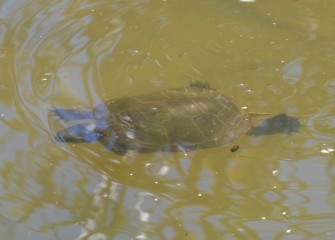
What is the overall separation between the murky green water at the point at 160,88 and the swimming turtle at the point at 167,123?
6 centimetres

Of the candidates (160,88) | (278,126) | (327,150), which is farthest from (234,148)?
(160,88)

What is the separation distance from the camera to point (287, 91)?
3.42 m

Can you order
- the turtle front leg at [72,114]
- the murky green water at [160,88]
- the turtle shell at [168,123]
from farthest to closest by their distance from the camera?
the turtle front leg at [72,114] → the turtle shell at [168,123] → the murky green water at [160,88]

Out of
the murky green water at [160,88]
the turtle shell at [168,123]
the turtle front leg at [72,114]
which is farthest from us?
the turtle front leg at [72,114]

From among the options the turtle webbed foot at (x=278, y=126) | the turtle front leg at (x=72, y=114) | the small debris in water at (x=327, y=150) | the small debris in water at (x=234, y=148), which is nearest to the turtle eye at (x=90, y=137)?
the turtle front leg at (x=72, y=114)

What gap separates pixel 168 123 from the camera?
9.64ft

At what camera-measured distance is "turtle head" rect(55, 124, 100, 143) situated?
3.03 meters

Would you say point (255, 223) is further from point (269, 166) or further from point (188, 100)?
point (188, 100)

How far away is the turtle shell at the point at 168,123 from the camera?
2936 mm

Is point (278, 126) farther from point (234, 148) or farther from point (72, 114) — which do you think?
point (72, 114)

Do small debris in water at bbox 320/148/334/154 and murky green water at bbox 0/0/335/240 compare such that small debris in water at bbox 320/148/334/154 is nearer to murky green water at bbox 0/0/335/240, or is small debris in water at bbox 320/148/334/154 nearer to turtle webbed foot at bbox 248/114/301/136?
murky green water at bbox 0/0/335/240

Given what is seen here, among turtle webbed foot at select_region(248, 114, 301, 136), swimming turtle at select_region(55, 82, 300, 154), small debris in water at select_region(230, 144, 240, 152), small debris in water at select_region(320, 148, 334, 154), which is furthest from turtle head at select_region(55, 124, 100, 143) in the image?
small debris in water at select_region(320, 148, 334, 154)

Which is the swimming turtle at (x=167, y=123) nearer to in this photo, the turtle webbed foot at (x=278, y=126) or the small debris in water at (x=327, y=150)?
the turtle webbed foot at (x=278, y=126)

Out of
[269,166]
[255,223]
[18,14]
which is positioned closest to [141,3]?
[18,14]
